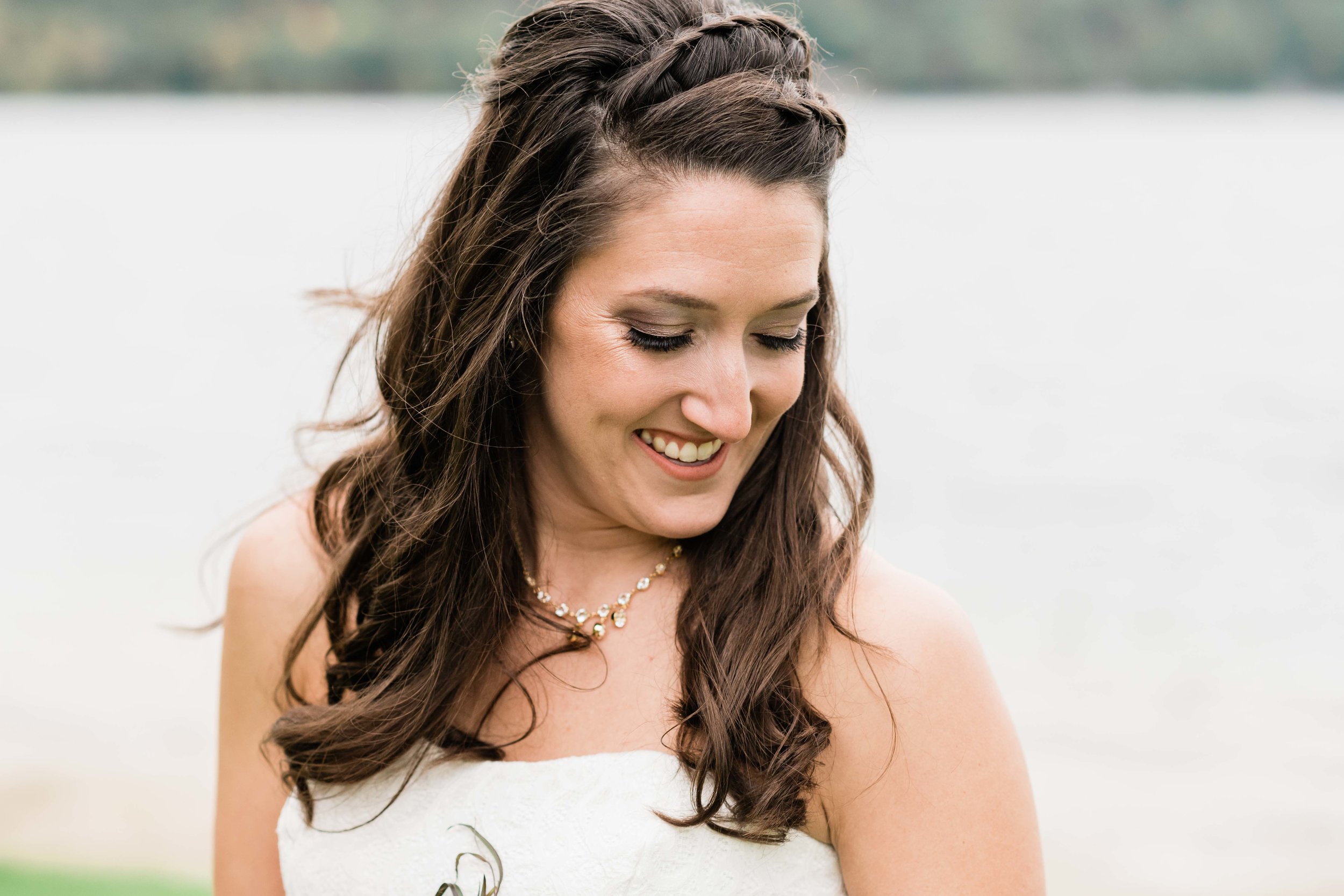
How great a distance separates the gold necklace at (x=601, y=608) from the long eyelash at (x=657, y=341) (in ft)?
1.44

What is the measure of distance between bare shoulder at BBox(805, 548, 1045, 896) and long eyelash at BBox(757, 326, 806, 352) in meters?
0.38

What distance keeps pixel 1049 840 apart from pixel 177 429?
24.5 ft

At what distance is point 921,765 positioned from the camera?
197 cm

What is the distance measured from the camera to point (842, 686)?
2.02m

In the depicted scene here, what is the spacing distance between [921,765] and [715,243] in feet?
2.48

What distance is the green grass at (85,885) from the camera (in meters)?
4.34

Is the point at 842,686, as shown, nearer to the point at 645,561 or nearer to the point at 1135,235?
the point at 645,561

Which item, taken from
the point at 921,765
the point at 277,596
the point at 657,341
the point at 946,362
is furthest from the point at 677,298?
the point at 946,362

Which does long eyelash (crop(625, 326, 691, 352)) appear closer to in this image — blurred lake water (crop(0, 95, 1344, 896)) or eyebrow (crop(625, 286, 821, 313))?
eyebrow (crop(625, 286, 821, 313))

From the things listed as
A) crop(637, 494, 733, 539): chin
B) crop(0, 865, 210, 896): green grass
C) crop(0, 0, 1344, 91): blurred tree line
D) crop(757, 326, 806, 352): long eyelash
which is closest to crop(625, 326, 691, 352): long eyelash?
crop(757, 326, 806, 352): long eyelash

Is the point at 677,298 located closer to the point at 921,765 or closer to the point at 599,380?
the point at 599,380

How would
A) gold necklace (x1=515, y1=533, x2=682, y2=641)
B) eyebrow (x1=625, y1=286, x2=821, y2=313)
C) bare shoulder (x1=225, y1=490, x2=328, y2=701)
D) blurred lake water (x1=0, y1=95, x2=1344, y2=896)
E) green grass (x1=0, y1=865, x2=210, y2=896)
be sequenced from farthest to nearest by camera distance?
blurred lake water (x1=0, y1=95, x2=1344, y2=896), green grass (x1=0, y1=865, x2=210, y2=896), bare shoulder (x1=225, y1=490, x2=328, y2=701), gold necklace (x1=515, y1=533, x2=682, y2=641), eyebrow (x1=625, y1=286, x2=821, y2=313)

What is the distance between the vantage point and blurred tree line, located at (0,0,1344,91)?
16516 millimetres

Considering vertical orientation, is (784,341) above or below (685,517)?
above
